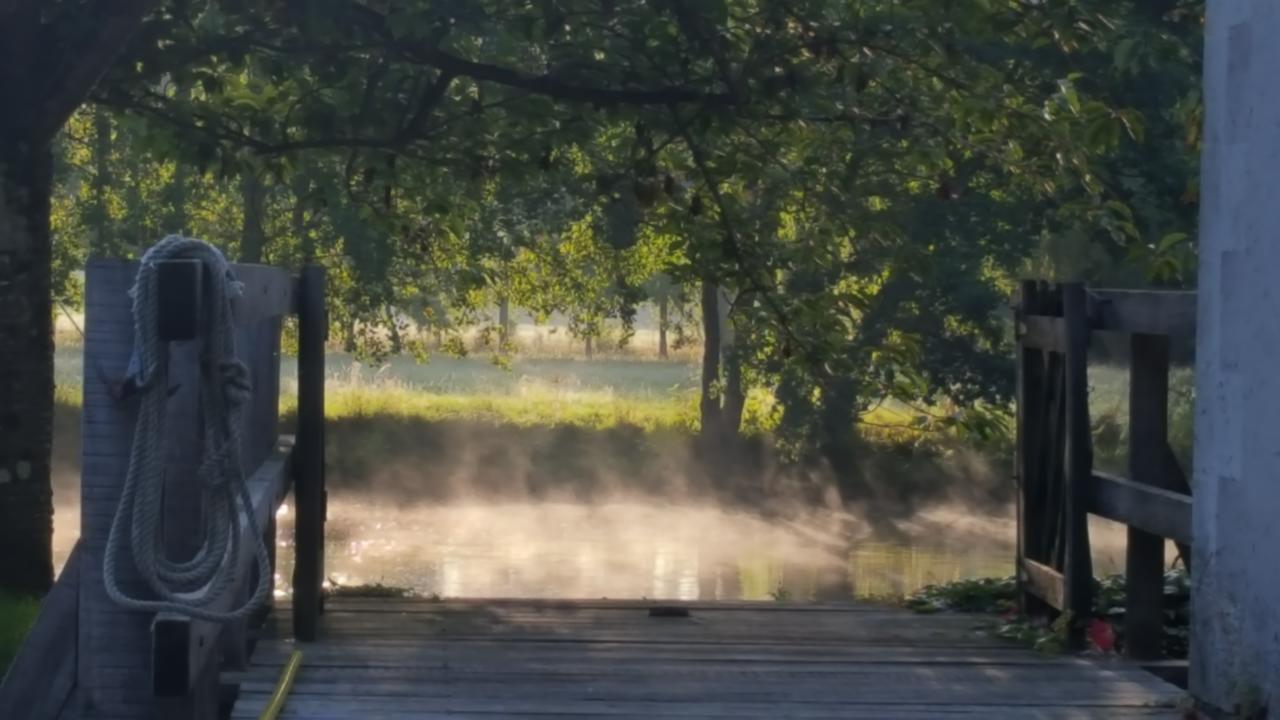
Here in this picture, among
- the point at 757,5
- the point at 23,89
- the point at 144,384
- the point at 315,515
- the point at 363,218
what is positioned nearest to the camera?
the point at 144,384

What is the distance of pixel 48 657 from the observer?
4.74 m

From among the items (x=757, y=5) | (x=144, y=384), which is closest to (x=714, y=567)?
(x=757, y=5)

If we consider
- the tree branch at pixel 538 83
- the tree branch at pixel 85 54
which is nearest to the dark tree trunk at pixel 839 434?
the tree branch at pixel 538 83

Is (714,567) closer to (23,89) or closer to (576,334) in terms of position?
(576,334)

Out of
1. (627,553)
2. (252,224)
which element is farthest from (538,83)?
(252,224)

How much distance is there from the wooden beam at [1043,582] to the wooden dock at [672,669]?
0.25 m

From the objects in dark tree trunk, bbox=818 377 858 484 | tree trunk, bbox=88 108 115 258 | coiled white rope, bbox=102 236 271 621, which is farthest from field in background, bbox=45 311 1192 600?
coiled white rope, bbox=102 236 271 621

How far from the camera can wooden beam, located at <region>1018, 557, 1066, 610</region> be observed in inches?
275

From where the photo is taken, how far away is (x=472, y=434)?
1251 inches

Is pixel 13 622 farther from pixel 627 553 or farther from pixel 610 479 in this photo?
pixel 610 479

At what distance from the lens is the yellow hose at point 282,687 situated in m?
5.21

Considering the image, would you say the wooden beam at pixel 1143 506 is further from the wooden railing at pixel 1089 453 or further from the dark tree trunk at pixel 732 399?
the dark tree trunk at pixel 732 399

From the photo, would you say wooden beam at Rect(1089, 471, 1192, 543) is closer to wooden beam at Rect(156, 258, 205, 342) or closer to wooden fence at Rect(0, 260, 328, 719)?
wooden fence at Rect(0, 260, 328, 719)

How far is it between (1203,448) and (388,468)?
2540cm
